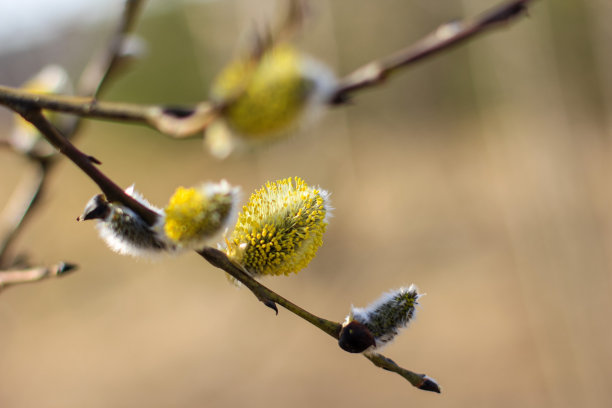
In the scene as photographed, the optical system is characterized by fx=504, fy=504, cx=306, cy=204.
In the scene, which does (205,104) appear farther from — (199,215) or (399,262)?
(399,262)

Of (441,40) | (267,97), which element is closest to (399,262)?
(267,97)

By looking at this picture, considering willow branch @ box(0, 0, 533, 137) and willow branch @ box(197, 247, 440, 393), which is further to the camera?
willow branch @ box(0, 0, 533, 137)

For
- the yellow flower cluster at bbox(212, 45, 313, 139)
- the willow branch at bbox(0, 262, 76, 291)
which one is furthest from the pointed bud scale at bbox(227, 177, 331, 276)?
the yellow flower cluster at bbox(212, 45, 313, 139)

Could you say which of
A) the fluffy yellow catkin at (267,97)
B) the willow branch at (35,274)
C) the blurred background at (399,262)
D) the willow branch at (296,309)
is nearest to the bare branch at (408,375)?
the willow branch at (296,309)

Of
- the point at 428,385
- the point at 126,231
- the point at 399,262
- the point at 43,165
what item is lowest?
the point at 428,385

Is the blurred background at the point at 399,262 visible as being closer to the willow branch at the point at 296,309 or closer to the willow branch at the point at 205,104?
the willow branch at the point at 205,104

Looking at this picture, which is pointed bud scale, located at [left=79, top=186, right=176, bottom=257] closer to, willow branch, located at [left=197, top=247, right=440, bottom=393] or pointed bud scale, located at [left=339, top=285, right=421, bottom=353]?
willow branch, located at [left=197, top=247, right=440, bottom=393]

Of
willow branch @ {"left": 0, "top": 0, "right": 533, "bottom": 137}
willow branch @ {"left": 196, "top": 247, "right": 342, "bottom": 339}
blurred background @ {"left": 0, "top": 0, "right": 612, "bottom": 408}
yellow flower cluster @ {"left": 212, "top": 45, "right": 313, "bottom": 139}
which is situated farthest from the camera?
blurred background @ {"left": 0, "top": 0, "right": 612, "bottom": 408}
